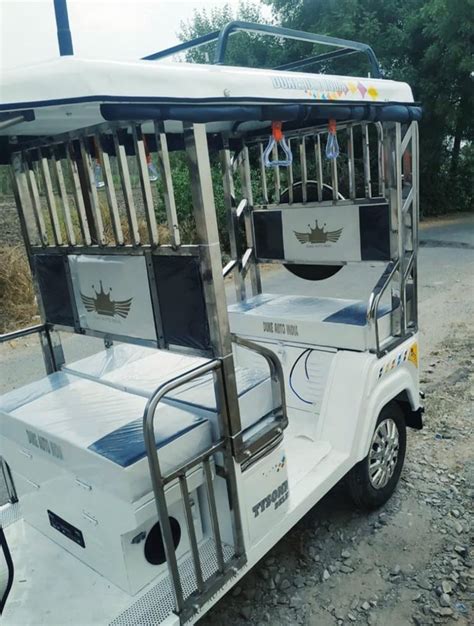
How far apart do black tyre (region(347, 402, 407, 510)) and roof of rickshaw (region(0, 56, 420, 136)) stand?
1712mm

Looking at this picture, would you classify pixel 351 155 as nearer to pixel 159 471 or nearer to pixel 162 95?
pixel 162 95

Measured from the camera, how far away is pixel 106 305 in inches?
95.3

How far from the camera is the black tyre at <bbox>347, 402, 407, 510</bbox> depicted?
9.81 feet

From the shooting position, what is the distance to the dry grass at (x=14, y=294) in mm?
7695

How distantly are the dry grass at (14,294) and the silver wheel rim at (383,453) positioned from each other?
19.3ft

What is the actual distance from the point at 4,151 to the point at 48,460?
1.53 m

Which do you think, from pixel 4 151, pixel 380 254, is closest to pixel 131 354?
pixel 4 151

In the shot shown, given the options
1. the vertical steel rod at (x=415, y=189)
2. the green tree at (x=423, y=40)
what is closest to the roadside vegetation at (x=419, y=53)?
the green tree at (x=423, y=40)

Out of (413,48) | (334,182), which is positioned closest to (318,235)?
(334,182)

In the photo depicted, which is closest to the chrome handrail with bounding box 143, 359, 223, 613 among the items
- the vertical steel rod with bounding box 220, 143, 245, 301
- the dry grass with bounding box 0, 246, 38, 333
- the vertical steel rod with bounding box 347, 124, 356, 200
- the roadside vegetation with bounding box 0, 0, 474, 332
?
the vertical steel rod with bounding box 347, 124, 356, 200

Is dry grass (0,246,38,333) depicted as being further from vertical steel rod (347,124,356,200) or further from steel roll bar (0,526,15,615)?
steel roll bar (0,526,15,615)

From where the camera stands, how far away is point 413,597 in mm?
2520

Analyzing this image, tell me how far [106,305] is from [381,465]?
1849 mm

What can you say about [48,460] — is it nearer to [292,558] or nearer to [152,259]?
[152,259]
